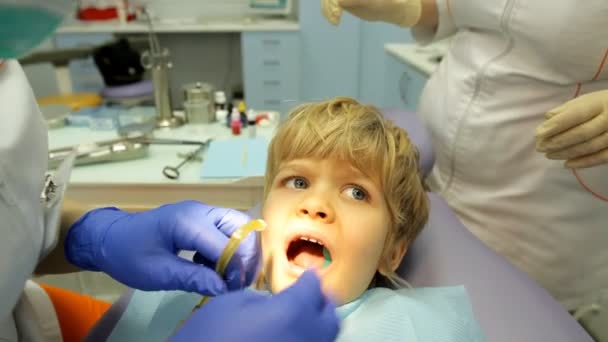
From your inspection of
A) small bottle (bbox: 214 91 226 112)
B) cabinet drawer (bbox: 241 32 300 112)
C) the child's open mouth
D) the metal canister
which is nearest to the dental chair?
the child's open mouth

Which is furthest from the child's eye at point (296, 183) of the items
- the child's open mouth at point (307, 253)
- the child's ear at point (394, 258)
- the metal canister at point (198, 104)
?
the metal canister at point (198, 104)

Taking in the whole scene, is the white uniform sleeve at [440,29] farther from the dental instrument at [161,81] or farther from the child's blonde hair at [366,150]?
the dental instrument at [161,81]

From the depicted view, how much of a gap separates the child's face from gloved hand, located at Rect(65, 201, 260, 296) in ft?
0.18

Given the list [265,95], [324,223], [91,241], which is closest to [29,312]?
[91,241]

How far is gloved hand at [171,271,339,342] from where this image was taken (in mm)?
559

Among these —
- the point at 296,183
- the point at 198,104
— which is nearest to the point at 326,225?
the point at 296,183

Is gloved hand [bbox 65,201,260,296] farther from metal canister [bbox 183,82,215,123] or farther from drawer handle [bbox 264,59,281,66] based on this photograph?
drawer handle [bbox 264,59,281,66]

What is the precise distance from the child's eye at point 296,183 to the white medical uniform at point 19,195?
421 millimetres

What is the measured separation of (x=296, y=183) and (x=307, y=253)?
0.15 m

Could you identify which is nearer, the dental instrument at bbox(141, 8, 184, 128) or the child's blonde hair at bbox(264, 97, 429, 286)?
the child's blonde hair at bbox(264, 97, 429, 286)

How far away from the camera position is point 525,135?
1010mm

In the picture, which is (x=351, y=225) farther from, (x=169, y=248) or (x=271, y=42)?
(x=271, y=42)

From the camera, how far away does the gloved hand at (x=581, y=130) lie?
30.4 inches

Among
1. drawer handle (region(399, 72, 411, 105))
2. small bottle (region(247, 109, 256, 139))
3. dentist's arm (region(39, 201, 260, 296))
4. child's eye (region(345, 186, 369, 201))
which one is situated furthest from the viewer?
drawer handle (region(399, 72, 411, 105))
